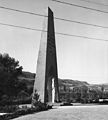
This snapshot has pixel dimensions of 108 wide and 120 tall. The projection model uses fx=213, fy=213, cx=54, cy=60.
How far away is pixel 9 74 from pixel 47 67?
8.80m

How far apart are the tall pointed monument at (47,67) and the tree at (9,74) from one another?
7.29 m

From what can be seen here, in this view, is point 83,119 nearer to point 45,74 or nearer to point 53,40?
point 45,74

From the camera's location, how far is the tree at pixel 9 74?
38894mm

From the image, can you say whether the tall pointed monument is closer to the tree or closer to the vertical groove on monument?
the vertical groove on monument

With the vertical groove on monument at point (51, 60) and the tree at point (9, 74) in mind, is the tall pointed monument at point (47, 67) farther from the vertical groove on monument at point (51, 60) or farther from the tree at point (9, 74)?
the tree at point (9, 74)

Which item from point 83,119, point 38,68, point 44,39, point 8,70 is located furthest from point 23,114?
point 8,70

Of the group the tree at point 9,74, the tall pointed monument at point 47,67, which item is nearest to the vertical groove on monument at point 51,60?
the tall pointed monument at point 47,67

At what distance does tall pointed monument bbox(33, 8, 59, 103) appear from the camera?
111 feet

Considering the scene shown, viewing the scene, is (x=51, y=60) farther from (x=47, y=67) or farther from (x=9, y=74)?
(x=9, y=74)

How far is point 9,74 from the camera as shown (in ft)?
131

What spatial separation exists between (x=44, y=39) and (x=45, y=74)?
601 centimetres

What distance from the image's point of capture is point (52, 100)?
36.9m

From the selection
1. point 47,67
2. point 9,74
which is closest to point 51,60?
point 47,67

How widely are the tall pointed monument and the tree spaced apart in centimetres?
729
